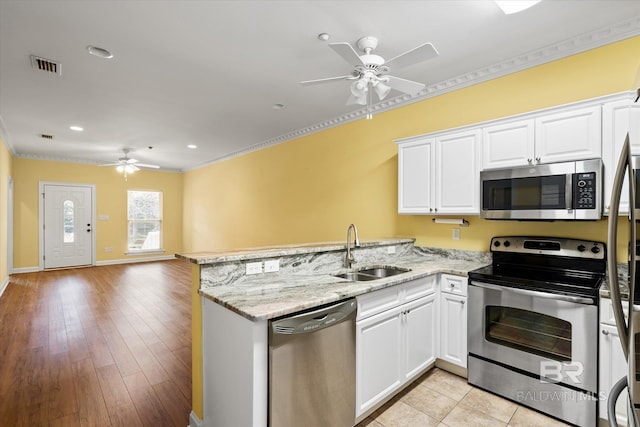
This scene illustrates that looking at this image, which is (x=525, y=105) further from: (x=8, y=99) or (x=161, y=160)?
(x=161, y=160)

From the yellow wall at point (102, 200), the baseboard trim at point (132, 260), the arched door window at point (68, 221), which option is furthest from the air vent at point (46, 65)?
the arched door window at point (68, 221)

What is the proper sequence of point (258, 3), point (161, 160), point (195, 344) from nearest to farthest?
point (195, 344) → point (258, 3) → point (161, 160)

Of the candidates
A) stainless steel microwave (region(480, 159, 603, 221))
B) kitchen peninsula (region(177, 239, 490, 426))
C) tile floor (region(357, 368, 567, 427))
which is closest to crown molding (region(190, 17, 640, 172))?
stainless steel microwave (region(480, 159, 603, 221))

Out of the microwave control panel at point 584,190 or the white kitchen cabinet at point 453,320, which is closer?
the microwave control panel at point 584,190

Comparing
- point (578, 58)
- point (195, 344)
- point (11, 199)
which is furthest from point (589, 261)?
point (11, 199)

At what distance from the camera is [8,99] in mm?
3727

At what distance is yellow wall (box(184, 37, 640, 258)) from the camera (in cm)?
252

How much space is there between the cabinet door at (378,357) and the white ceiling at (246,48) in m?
2.16

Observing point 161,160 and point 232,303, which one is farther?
point 161,160

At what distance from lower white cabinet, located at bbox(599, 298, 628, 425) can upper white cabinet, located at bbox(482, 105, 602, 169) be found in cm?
106

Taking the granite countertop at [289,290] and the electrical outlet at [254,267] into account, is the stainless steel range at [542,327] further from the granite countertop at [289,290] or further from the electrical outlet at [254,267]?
the electrical outlet at [254,267]

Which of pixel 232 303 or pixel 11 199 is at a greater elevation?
pixel 11 199

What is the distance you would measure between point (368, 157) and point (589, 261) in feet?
8.11

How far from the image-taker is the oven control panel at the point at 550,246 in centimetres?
232
